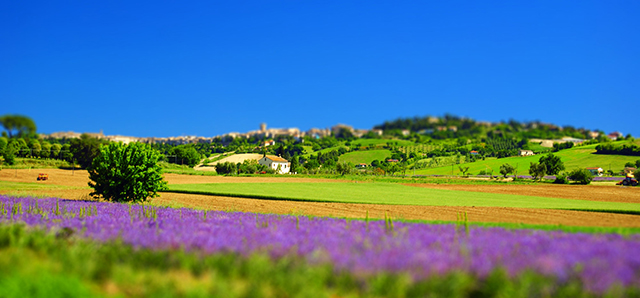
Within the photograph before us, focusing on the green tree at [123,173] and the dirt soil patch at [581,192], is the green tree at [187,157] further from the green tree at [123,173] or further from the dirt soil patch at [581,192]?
the green tree at [123,173]

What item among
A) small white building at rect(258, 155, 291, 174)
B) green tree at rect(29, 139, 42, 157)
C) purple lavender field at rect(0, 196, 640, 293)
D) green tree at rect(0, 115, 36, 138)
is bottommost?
purple lavender field at rect(0, 196, 640, 293)

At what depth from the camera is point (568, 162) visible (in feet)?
341

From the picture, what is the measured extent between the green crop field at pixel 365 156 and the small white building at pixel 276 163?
50.3ft

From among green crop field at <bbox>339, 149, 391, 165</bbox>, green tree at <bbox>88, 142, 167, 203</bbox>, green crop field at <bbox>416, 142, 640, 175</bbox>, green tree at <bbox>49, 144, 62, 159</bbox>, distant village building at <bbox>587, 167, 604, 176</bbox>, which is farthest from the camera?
green crop field at <bbox>339, 149, 391, 165</bbox>

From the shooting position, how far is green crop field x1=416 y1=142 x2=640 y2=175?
10325 cm

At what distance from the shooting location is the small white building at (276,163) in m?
110

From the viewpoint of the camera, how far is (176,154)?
12444cm

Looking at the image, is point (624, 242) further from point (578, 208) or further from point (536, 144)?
point (536, 144)

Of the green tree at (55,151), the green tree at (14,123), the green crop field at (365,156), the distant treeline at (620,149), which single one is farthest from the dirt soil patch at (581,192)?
the green tree at (14,123)

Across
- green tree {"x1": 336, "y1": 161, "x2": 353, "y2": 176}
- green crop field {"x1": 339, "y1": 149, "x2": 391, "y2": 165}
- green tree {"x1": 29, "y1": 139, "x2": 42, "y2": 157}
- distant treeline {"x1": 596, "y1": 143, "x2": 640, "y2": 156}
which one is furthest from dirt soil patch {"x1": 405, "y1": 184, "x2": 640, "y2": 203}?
green tree {"x1": 29, "y1": 139, "x2": 42, "y2": 157}

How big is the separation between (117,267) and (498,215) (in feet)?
79.4

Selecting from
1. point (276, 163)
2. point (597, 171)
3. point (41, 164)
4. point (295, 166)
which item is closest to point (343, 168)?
point (295, 166)

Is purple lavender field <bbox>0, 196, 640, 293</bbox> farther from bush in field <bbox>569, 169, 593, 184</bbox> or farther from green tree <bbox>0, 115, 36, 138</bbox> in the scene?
green tree <bbox>0, 115, 36, 138</bbox>

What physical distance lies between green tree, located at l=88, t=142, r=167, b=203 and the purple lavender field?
16.2 metres
